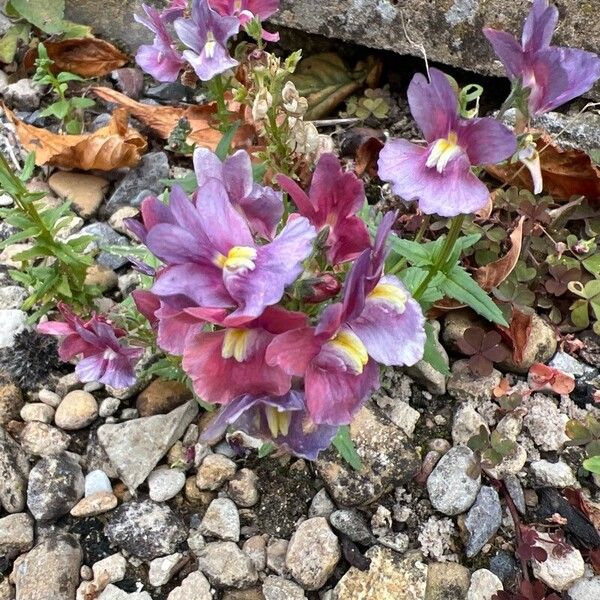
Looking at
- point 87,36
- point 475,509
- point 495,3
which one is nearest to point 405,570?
point 475,509

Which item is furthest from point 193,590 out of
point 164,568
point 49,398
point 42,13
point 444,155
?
point 42,13

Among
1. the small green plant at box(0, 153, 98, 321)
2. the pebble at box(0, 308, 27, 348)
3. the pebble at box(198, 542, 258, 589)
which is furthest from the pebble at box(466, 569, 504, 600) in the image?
the pebble at box(0, 308, 27, 348)

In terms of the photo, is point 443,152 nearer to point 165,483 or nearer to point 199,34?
point 199,34

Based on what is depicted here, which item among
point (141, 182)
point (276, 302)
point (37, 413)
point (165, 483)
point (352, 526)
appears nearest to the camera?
point (276, 302)

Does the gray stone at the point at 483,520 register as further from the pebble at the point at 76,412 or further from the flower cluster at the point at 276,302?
the pebble at the point at 76,412

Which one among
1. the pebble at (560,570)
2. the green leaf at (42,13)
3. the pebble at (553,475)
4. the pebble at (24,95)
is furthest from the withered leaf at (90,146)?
the pebble at (560,570)

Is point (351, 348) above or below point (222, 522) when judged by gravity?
above
